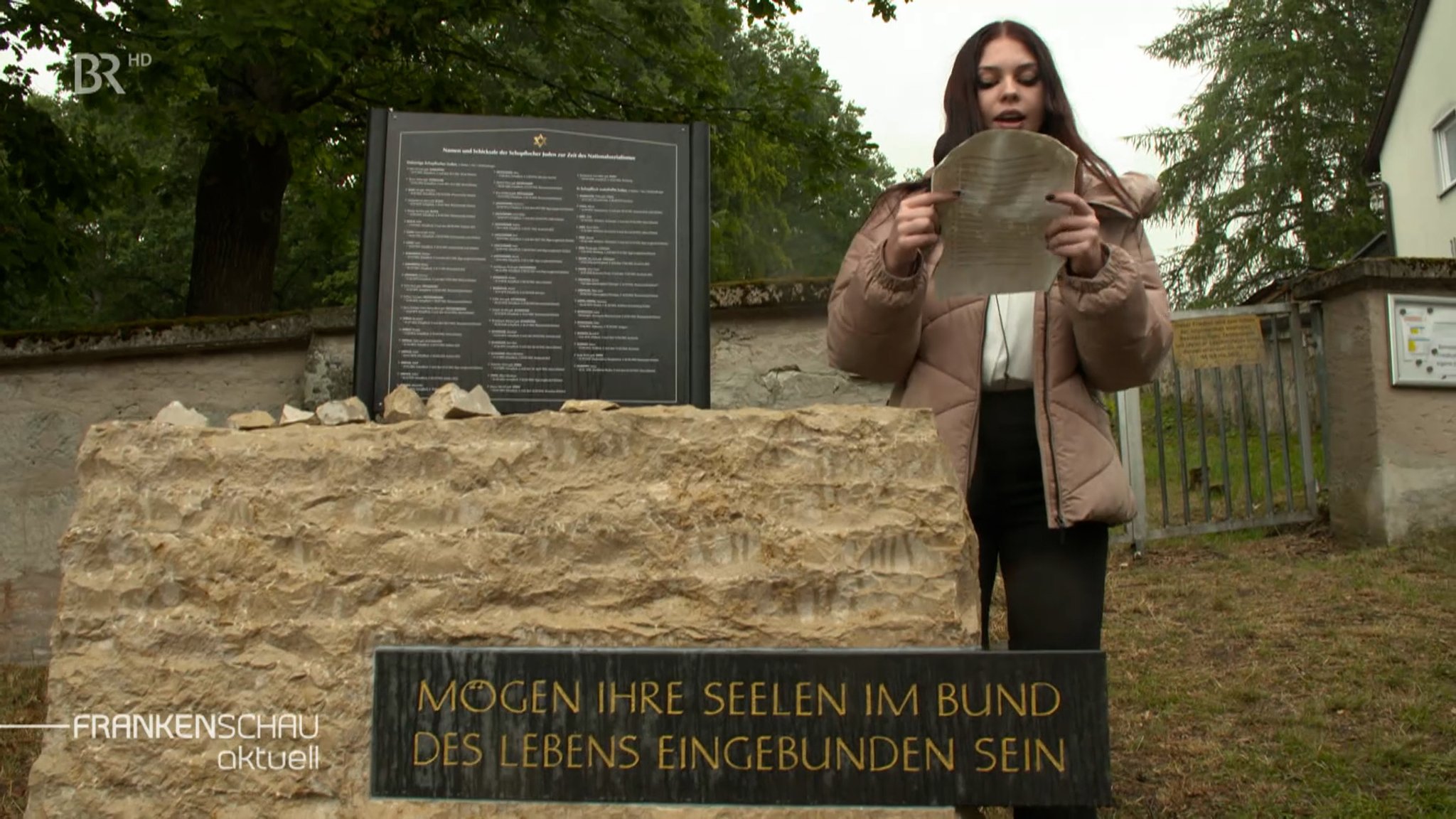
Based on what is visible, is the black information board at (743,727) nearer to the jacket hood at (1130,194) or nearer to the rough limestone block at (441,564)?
the rough limestone block at (441,564)

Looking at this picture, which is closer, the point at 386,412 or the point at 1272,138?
the point at 386,412

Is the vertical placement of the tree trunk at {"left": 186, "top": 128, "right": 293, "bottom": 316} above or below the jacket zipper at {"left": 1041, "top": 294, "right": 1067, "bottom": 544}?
above

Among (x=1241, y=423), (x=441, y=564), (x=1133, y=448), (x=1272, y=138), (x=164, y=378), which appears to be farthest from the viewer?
(x=1272, y=138)

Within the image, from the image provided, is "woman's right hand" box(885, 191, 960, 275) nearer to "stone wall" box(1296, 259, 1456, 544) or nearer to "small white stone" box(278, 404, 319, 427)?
"small white stone" box(278, 404, 319, 427)

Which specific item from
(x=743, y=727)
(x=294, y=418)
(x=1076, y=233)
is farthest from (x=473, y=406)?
(x=1076, y=233)

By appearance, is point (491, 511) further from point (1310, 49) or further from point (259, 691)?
point (1310, 49)

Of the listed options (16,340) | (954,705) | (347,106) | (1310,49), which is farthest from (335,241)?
(1310,49)

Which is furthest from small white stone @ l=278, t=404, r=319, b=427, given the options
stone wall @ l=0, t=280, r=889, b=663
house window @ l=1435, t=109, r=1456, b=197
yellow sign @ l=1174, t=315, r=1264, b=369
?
house window @ l=1435, t=109, r=1456, b=197

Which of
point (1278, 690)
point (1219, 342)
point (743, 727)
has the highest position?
point (1219, 342)

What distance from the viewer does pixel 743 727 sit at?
2.11 metres

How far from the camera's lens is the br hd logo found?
5.52 metres

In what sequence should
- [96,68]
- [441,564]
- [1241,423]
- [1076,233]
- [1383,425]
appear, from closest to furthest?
[1076,233] → [441,564] → [96,68] → [1383,425] → [1241,423]

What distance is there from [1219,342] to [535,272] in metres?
5.05

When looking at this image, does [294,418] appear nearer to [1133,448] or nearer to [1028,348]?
[1028,348]
